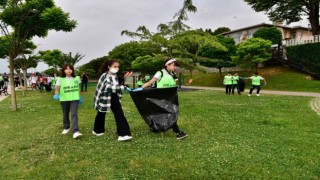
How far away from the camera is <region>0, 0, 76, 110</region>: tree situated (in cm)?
1296

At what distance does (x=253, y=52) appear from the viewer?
30.5m

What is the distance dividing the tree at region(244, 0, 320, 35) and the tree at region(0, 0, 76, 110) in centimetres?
3051

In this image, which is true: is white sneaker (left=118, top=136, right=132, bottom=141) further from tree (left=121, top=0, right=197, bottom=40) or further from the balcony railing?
the balcony railing

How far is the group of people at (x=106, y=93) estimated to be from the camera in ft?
21.7

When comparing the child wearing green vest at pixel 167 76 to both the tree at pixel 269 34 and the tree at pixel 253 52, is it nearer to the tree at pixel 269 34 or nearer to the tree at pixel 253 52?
the tree at pixel 253 52

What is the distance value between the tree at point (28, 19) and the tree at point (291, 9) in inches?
1201

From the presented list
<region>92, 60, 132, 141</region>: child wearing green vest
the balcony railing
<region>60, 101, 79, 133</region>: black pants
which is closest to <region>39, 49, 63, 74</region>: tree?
the balcony railing

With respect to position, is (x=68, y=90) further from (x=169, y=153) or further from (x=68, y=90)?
(x=169, y=153)

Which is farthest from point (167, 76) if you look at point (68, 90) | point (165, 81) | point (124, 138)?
point (68, 90)

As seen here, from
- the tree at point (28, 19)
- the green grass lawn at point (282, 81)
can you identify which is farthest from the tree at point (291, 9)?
the tree at point (28, 19)

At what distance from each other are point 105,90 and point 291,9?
37.7 meters

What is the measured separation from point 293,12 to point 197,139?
37.9 m

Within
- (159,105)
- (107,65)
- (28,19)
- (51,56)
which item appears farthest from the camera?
(51,56)

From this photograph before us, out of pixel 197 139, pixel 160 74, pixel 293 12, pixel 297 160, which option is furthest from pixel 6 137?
pixel 293 12
